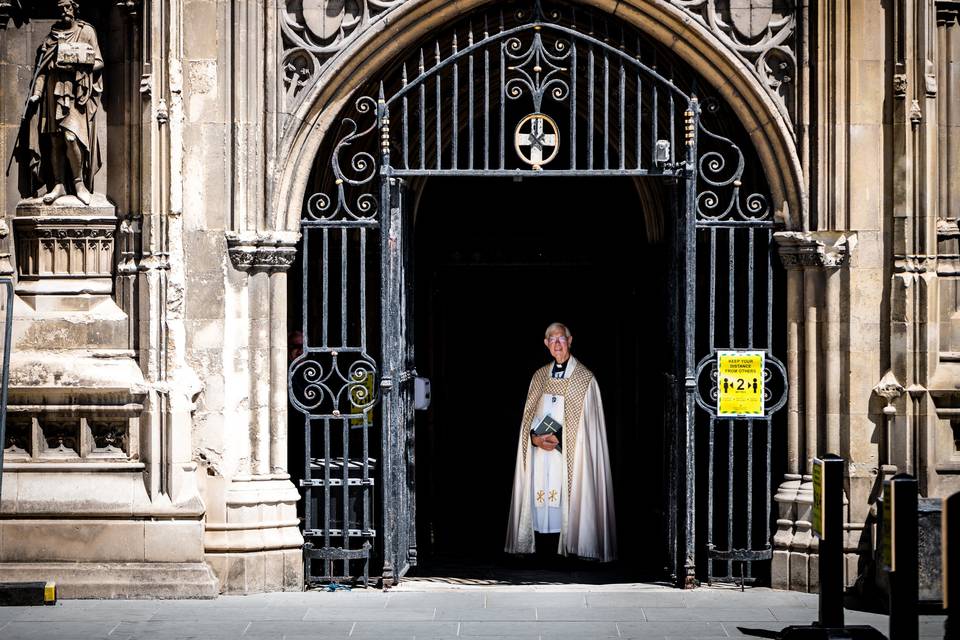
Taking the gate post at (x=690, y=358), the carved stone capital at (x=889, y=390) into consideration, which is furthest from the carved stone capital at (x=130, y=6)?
the carved stone capital at (x=889, y=390)

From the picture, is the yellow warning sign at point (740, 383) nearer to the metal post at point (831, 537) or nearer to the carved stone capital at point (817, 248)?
the carved stone capital at point (817, 248)

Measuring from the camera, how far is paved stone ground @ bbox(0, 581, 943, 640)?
9.63m

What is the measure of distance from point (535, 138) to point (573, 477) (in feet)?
10.4

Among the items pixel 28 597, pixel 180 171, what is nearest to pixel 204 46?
pixel 180 171

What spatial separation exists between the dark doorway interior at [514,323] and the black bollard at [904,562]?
19.4ft

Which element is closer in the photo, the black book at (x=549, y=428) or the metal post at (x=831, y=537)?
the metal post at (x=831, y=537)

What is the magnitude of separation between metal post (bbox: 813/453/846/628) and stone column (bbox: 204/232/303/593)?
12.9 feet

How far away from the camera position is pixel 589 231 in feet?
53.4

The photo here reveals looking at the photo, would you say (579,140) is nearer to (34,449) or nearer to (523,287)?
(523,287)

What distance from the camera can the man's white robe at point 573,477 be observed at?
12.8 m

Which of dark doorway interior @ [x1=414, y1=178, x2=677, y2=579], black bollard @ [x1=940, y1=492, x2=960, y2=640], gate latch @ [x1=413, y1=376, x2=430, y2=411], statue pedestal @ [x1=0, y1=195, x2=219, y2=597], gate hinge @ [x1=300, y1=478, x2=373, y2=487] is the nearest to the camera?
black bollard @ [x1=940, y1=492, x2=960, y2=640]

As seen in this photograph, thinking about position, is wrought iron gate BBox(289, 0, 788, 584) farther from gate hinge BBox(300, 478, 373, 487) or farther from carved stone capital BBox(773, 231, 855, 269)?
carved stone capital BBox(773, 231, 855, 269)

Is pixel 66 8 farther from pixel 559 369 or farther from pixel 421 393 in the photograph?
pixel 559 369

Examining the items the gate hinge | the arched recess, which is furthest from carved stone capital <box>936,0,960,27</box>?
the gate hinge
